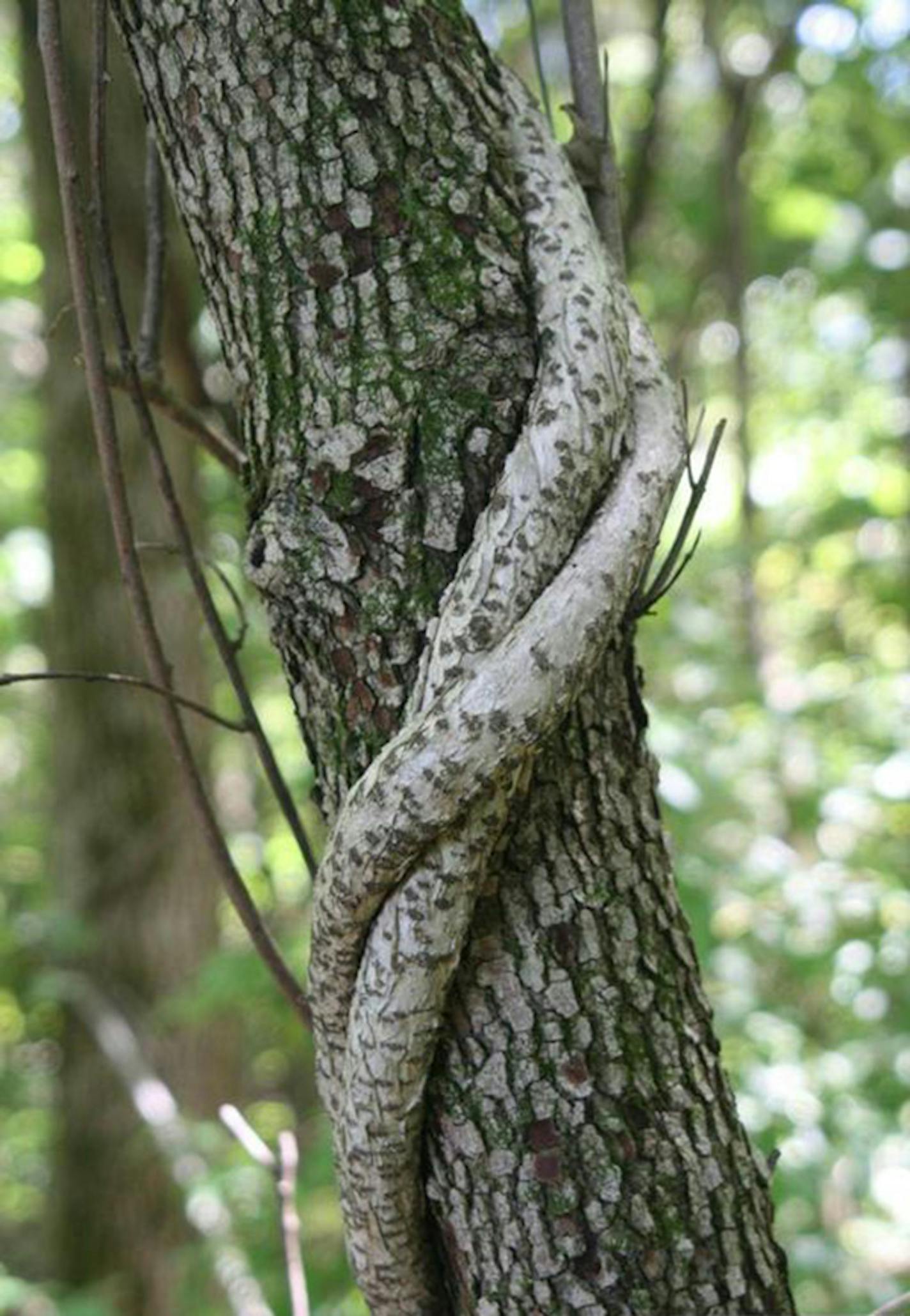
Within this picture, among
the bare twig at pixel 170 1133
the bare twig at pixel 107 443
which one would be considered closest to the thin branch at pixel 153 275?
the bare twig at pixel 107 443

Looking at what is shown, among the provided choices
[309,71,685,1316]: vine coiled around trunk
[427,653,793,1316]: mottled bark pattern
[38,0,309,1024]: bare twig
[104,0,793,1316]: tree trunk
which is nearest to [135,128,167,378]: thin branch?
[38,0,309,1024]: bare twig

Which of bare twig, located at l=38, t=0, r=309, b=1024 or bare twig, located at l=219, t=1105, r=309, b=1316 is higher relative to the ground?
bare twig, located at l=38, t=0, r=309, b=1024

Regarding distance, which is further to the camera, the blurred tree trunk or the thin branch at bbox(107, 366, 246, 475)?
the blurred tree trunk

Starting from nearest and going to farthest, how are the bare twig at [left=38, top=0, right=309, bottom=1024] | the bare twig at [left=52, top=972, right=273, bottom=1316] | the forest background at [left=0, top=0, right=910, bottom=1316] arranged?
1. the bare twig at [left=38, top=0, right=309, bottom=1024]
2. the bare twig at [left=52, top=972, right=273, bottom=1316]
3. the forest background at [left=0, top=0, right=910, bottom=1316]

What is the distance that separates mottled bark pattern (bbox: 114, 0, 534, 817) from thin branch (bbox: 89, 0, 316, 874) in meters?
0.22

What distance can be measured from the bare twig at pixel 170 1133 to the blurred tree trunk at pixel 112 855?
0.06 meters

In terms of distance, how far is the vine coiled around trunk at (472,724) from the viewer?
0.81 metres

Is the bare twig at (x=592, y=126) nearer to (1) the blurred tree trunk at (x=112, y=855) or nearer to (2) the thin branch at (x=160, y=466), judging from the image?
(2) the thin branch at (x=160, y=466)

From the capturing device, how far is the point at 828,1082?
216 centimetres

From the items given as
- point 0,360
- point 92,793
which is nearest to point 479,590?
point 92,793

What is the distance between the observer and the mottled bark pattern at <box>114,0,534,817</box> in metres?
0.87

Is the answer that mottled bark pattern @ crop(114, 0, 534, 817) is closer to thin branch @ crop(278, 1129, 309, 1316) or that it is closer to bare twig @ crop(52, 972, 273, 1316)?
thin branch @ crop(278, 1129, 309, 1316)

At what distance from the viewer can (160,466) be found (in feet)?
3.72

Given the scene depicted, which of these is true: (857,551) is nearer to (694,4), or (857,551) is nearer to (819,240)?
→ (819,240)
